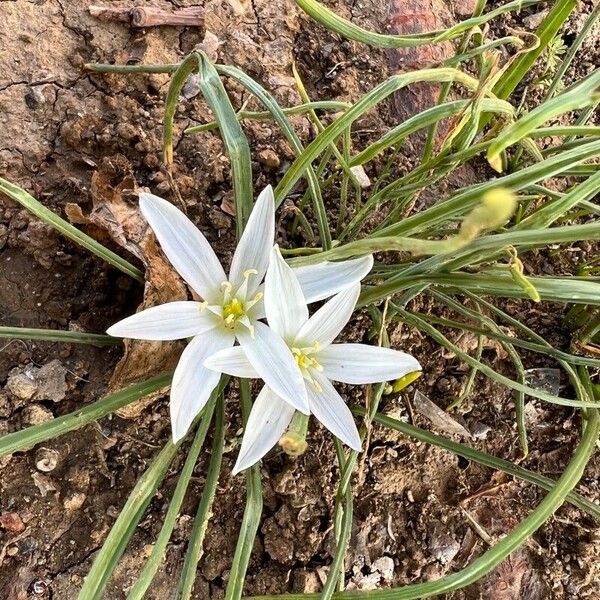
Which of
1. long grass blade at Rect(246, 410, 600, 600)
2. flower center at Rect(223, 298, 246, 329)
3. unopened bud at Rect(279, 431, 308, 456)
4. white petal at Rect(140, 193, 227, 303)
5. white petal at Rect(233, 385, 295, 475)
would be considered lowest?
long grass blade at Rect(246, 410, 600, 600)

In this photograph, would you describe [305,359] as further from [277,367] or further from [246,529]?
[246,529]

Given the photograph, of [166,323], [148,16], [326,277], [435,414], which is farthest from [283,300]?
[148,16]

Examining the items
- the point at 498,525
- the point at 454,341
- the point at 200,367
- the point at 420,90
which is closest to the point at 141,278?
the point at 200,367

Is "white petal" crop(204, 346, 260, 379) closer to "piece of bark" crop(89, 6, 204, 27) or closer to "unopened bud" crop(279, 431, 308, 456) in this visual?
"unopened bud" crop(279, 431, 308, 456)

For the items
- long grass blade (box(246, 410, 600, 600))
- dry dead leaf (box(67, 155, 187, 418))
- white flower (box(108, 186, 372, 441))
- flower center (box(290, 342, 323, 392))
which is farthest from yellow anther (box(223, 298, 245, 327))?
long grass blade (box(246, 410, 600, 600))

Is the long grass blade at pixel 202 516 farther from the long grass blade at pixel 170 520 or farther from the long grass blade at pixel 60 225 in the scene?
the long grass blade at pixel 60 225

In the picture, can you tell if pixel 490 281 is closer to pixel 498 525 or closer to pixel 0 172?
pixel 498 525
